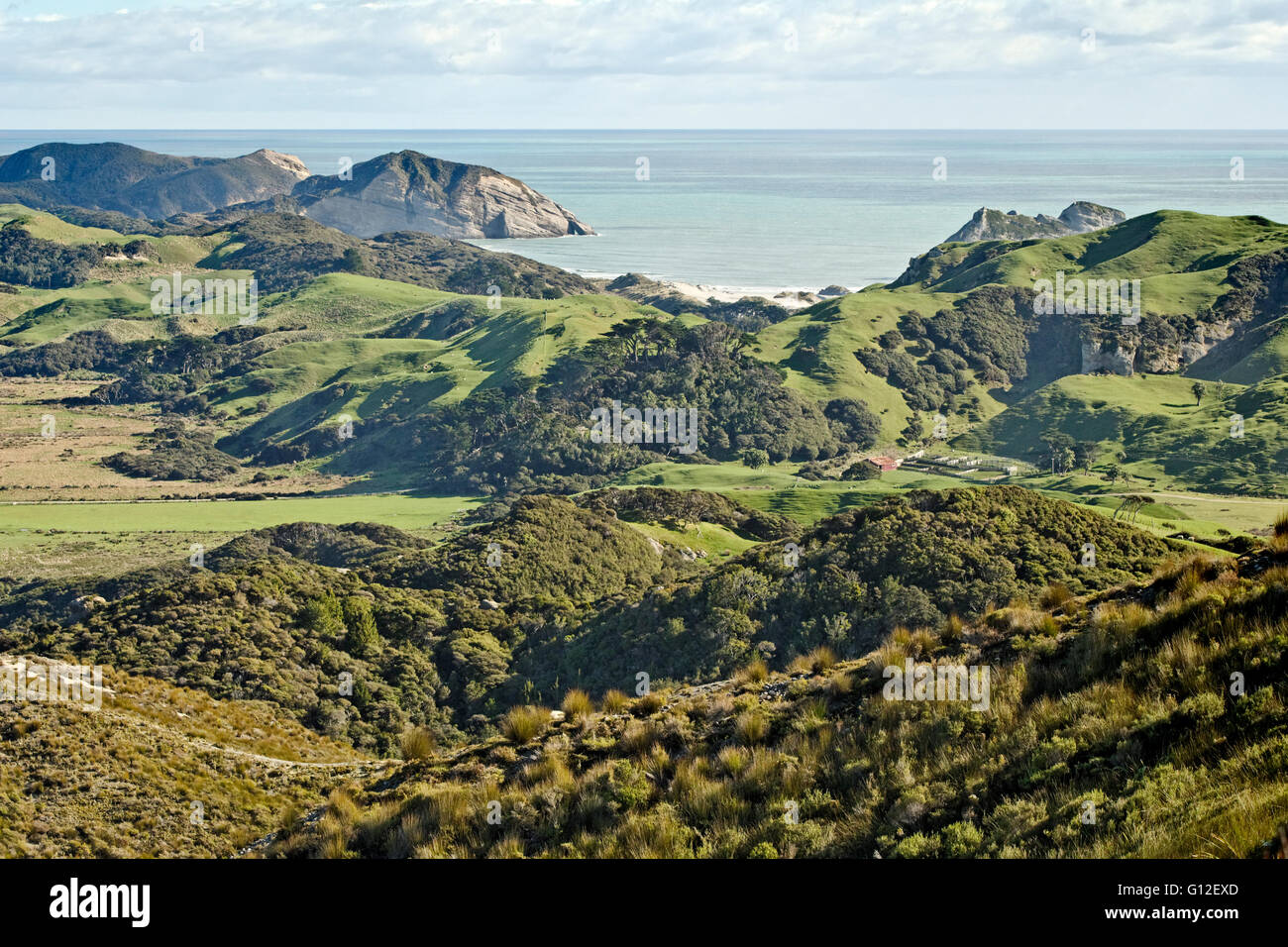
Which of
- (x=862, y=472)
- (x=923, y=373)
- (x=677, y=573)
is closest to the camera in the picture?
(x=677, y=573)

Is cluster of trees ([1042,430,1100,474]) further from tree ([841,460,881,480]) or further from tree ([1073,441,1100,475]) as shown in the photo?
tree ([841,460,881,480])

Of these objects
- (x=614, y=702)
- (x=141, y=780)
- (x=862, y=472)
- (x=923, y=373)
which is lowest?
(x=862, y=472)

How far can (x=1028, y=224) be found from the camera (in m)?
189

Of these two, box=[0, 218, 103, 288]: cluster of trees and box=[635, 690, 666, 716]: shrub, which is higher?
box=[0, 218, 103, 288]: cluster of trees

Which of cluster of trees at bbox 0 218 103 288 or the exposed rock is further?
cluster of trees at bbox 0 218 103 288

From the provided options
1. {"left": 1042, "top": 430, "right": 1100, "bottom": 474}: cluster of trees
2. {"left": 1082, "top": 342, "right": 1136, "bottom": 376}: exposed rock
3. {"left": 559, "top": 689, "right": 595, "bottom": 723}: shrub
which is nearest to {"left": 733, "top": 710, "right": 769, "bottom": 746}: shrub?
{"left": 559, "top": 689, "right": 595, "bottom": 723}: shrub

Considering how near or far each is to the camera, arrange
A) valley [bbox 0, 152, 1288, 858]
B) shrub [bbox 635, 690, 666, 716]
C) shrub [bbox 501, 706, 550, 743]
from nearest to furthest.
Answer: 1. valley [bbox 0, 152, 1288, 858]
2. shrub [bbox 501, 706, 550, 743]
3. shrub [bbox 635, 690, 666, 716]

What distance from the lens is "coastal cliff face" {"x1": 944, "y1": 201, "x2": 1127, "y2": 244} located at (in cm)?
18312

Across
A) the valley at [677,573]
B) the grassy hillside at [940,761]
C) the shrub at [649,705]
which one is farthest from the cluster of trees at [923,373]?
the shrub at [649,705]

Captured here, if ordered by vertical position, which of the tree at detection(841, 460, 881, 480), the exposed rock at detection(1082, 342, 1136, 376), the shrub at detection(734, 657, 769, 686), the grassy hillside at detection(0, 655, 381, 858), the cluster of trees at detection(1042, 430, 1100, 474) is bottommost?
the tree at detection(841, 460, 881, 480)

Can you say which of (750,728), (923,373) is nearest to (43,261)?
(923,373)

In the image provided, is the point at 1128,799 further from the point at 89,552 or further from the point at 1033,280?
the point at 1033,280

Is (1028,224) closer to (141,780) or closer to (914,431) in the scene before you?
(914,431)

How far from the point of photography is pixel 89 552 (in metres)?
68.5
